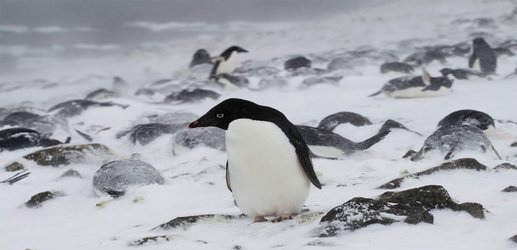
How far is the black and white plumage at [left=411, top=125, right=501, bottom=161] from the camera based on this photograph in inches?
190

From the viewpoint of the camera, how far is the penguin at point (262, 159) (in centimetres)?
326

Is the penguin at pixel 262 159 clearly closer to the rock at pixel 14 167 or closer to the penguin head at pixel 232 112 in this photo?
the penguin head at pixel 232 112

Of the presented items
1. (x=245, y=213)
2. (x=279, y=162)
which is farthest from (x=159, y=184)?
(x=279, y=162)

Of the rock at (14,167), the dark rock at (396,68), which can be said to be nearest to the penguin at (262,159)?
the rock at (14,167)

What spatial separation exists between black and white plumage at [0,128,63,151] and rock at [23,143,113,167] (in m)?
0.97

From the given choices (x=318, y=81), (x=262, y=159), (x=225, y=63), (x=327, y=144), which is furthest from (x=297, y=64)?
(x=262, y=159)

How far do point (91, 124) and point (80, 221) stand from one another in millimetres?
5629

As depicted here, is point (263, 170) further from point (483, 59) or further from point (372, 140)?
point (483, 59)

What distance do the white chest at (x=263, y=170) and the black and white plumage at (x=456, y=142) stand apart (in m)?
1.74

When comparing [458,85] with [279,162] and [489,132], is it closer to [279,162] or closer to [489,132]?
[489,132]

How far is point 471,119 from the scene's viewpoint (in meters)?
5.95

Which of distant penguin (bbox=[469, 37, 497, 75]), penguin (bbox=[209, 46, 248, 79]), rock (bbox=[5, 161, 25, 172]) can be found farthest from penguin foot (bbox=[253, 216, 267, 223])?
penguin (bbox=[209, 46, 248, 79])

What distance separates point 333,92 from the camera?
1076cm

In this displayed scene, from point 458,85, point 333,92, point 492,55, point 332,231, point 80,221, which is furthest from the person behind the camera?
point 492,55
